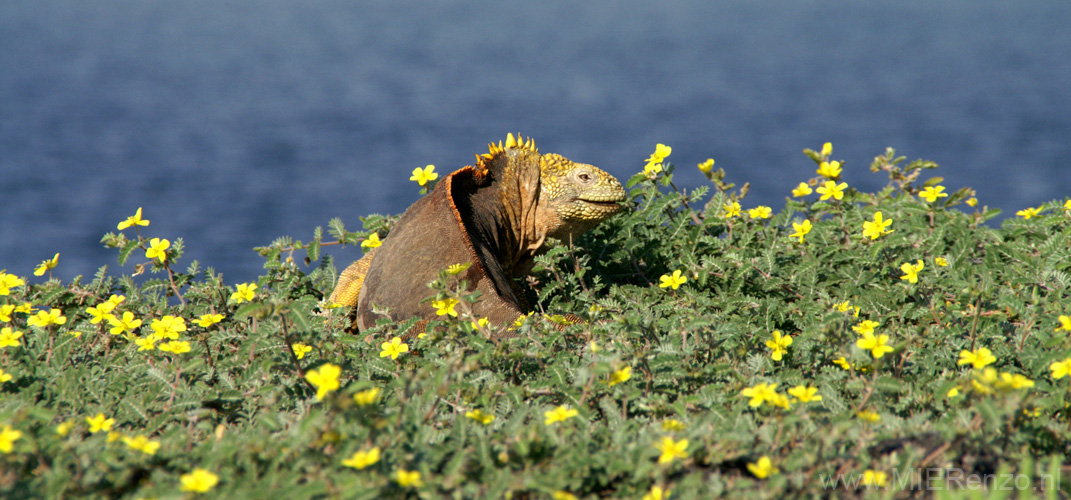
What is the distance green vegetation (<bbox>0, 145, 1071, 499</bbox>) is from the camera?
2246 mm

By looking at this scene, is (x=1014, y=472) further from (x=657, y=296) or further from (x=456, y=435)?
(x=657, y=296)

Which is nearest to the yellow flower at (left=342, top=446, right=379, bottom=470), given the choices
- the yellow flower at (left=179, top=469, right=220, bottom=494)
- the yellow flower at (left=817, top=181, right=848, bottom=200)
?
the yellow flower at (left=179, top=469, right=220, bottom=494)

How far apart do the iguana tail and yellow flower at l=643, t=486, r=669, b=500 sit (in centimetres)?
285

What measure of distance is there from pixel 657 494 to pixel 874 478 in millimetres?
605

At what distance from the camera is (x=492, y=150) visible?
5.11 metres

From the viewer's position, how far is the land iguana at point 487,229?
4219mm

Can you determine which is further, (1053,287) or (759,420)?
(1053,287)

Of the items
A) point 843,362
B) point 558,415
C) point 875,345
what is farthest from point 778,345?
point 558,415

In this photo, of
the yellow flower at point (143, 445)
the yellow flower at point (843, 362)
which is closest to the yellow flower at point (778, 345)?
the yellow flower at point (843, 362)

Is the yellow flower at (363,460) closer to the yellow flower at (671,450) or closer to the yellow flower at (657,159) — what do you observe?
the yellow flower at (671,450)

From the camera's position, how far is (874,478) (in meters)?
2.21

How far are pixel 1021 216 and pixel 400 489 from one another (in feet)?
14.6

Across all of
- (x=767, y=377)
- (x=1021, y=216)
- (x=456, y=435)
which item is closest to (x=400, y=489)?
(x=456, y=435)

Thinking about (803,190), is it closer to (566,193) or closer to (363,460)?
(566,193)
